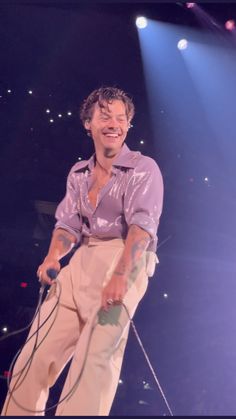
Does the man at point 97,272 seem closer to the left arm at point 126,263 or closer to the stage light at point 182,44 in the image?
the left arm at point 126,263

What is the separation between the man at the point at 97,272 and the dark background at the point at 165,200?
2.96 meters

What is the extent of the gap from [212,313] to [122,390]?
146 cm

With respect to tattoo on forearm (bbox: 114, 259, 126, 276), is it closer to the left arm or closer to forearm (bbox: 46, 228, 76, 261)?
the left arm

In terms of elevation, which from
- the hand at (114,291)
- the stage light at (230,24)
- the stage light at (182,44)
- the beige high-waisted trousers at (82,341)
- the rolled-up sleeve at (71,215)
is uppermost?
the stage light at (230,24)

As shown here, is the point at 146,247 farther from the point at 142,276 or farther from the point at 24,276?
the point at 24,276

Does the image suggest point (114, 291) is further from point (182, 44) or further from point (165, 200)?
point (182, 44)

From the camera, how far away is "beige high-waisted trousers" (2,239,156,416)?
172 cm

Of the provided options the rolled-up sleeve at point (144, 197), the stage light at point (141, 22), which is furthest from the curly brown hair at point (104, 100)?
the stage light at point (141, 22)

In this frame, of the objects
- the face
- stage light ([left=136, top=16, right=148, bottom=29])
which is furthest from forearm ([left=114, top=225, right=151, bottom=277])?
stage light ([left=136, top=16, right=148, bottom=29])

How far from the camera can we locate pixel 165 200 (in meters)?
5.64

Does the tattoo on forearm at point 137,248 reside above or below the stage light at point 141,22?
below

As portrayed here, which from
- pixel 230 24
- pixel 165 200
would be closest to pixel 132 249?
pixel 165 200

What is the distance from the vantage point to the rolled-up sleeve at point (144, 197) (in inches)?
75.7

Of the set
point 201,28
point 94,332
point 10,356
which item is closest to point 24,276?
point 10,356
